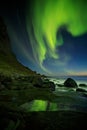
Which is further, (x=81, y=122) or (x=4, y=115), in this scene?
(x=81, y=122)

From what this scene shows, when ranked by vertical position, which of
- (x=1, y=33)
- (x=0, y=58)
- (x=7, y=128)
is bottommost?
(x=7, y=128)

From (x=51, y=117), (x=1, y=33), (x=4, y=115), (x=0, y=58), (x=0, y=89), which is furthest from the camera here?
(x=1, y=33)

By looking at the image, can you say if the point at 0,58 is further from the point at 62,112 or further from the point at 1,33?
the point at 62,112

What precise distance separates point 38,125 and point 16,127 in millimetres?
1547

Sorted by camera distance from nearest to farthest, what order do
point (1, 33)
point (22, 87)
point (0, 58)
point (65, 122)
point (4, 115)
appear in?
1. point (4, 115)
2. point (65, 122)
3. point (22, 87)
4. point (0, 58)
5. point (1, 33)

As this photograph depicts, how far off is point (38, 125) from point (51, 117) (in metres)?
1.67

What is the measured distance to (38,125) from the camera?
10.3m

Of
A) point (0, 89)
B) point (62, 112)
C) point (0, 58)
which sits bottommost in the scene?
point (62, 112)

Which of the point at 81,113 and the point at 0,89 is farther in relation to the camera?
the point at 0,89

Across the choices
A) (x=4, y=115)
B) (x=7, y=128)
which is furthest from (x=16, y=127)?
(x=4, y=115)

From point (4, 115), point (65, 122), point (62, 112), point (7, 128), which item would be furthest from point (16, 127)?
point (62, 112)

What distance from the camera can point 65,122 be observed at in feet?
36.1

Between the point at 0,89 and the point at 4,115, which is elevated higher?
the point at 0,89

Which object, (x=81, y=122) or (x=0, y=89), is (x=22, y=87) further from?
(x=81, y=122)
